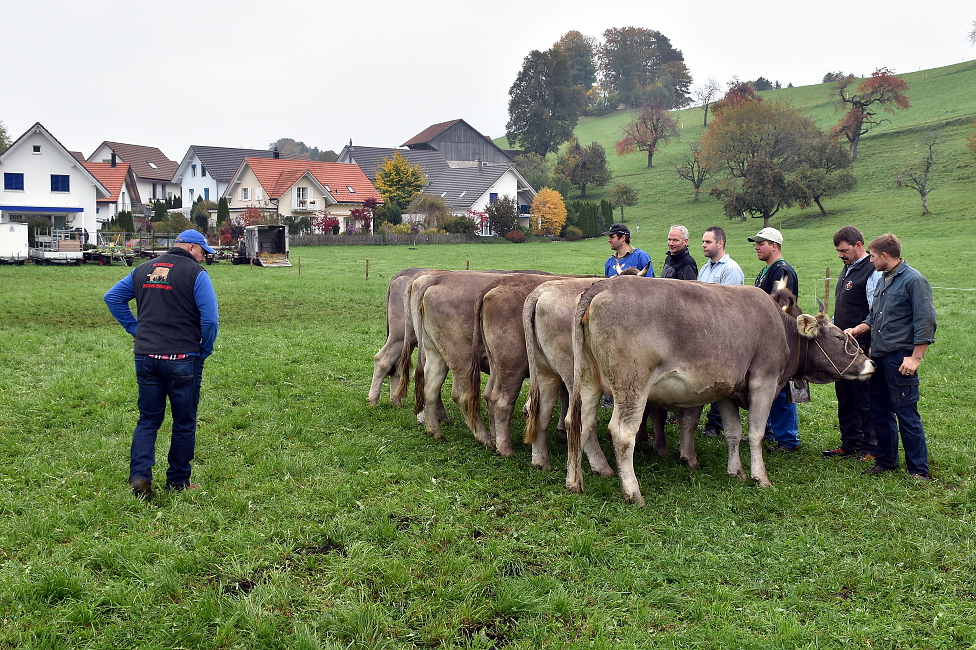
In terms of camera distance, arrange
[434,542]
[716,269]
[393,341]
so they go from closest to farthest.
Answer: [434,542] < [716,269] < [393,341]

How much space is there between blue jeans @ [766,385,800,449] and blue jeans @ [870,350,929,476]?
978 mm

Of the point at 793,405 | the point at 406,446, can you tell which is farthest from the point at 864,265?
the point at 406,446

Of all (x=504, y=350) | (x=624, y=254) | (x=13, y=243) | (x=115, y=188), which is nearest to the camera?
(x=504, y=350)

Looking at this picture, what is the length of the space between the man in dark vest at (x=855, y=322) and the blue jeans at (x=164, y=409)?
6411 mm

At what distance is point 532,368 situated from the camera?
7449 millimetres

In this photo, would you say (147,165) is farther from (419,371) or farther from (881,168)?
(419,371)

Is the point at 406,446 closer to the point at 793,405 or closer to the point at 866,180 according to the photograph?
the point at 793,405

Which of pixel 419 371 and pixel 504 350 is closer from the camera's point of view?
pixel 504 350

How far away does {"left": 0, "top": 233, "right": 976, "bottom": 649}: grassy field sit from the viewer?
14.5ft

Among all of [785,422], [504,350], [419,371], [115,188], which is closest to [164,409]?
[419,371]

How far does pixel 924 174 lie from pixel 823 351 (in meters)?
52.3

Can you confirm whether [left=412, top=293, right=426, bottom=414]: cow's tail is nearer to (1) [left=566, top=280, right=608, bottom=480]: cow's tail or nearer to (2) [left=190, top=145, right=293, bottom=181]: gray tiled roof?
(1) [left=566, top=280, right=608, bottom=480]: cow's tail

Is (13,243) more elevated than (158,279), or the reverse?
(13,243)

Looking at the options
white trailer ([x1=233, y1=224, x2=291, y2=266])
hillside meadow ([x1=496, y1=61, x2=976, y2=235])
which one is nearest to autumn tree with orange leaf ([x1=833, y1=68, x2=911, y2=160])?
hillside meadow ([x1=496, y1=61, x2=976, y2=235])
